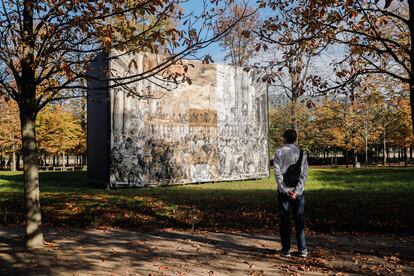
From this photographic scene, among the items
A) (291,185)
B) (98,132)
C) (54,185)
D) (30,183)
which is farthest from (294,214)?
(54,185)

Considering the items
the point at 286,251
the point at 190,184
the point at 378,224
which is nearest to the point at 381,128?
the point at 190,184

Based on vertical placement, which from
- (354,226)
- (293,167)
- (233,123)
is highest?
(233,123)

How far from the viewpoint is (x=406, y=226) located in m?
9.35

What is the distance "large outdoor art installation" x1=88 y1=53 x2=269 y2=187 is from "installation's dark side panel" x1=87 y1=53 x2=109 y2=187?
1.9 inches

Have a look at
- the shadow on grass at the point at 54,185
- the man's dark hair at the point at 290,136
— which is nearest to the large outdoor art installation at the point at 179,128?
the shadow on grass at the point at 54,185

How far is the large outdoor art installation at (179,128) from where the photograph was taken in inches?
763

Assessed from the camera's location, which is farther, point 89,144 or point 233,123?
point 233,123


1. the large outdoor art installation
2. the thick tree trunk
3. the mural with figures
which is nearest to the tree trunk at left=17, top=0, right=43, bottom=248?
the thick tree trunk

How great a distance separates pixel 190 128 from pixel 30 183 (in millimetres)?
15300

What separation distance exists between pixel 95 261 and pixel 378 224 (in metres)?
6.79

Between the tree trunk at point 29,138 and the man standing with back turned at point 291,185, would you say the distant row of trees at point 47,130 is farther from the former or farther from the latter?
the man standing with back turned at point 291,185

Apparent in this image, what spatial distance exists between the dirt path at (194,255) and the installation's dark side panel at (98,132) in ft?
35.6

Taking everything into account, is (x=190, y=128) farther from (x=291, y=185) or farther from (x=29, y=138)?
(x=291, y=185)

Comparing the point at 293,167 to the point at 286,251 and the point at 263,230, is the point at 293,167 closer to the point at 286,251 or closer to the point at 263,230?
the point at 286,251
